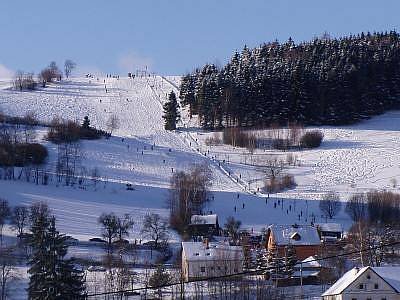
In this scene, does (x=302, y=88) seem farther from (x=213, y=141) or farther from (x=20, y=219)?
(x=20, y=219)

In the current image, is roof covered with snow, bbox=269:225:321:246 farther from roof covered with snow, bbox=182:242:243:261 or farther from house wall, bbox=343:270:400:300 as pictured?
house wall, bbox=343:270:400:300

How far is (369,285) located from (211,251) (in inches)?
513

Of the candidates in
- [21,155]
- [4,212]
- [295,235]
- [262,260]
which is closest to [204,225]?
[295,235]

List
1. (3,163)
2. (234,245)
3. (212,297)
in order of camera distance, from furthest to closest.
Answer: (3,163) → (234,245) → (212,297)

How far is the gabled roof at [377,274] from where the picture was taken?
4378cm

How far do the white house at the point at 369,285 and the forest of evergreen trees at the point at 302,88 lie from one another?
58.3m

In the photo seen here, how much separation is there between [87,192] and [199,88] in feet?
136

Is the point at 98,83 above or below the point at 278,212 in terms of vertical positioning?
above

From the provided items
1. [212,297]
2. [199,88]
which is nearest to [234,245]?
[212,297]

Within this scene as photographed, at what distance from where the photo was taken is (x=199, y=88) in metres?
113

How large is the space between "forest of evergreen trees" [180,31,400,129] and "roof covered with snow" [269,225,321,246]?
41984mm

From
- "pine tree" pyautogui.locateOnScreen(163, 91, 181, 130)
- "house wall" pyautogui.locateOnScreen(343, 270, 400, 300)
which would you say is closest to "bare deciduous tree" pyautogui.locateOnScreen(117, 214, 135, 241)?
"house wall" pyautogui.locateOnScreen(343, 270, 400, 300)

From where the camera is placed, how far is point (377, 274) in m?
44.3

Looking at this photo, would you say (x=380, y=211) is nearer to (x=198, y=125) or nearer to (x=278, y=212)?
(x=278, y=212)
